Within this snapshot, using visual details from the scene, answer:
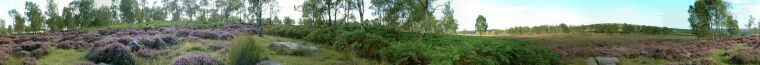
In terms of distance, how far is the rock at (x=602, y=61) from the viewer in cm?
4098

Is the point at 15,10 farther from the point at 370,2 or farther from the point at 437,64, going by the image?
the point at 437,64

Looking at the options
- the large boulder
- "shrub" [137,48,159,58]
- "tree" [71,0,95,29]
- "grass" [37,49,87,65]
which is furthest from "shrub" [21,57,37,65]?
"tree" [71,0,95,29]

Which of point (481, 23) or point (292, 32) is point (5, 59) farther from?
point (481, 23)

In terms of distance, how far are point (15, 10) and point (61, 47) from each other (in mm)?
63371

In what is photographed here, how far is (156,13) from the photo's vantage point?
10375 centimetres

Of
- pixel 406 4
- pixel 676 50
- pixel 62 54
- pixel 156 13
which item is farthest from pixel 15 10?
pixel 676 50

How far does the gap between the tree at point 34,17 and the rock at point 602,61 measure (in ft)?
179

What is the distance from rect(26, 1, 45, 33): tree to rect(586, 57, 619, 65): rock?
54682mm

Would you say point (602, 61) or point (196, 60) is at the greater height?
point (196, 60)

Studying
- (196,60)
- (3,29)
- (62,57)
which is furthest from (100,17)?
(196,60)

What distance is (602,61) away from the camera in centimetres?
4125

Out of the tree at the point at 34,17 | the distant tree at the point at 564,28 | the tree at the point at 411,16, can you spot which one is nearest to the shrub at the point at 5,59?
the tree at the point at 411,16

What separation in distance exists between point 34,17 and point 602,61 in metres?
56.7

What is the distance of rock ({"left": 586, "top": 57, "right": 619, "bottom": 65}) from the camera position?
134 feet
